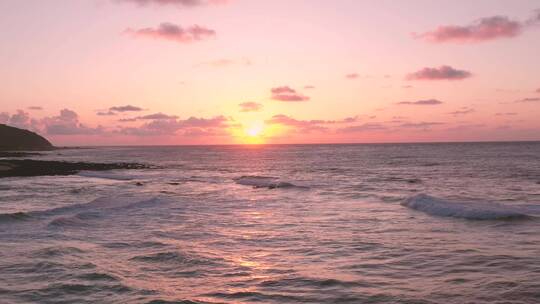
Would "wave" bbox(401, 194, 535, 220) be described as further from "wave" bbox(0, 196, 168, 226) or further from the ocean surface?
"wave" bbox(0, 196, 168, 226)

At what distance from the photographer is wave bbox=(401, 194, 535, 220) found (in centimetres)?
2395

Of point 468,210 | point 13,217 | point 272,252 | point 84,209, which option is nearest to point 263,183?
point 84,209

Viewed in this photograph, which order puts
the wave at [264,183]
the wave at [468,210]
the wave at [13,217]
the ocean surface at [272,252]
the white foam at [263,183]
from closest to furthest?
the ocean surface at [272,252] < the wave at [468,210] < the wave at [13,217] < the wave at [264,183] < the white foam at [263,183]

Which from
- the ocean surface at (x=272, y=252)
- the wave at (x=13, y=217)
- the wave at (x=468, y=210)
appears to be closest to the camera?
the ocean surface at (x=272, y=252)

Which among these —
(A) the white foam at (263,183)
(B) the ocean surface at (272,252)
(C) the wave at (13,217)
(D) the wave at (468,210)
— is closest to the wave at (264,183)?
(A) the white foam at (263,183)

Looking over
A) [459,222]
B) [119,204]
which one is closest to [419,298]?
[459,222]

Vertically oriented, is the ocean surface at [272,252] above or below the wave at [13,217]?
below

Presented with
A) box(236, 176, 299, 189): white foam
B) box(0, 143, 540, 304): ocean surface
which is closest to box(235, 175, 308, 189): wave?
box(236, 176, 299, 189): white foam

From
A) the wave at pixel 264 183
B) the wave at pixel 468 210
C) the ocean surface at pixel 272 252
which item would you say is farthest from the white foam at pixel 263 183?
the wave at pixel 468 210

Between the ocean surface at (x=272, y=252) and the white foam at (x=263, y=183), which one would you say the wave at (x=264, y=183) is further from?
the ocean surface at (x=272, y=252)

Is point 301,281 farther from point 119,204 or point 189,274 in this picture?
point 119,204

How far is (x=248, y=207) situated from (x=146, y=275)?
17.4m

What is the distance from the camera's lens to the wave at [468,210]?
24.0 meters

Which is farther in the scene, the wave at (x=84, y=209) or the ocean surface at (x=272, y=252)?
the wave at (x=84, y=209)
